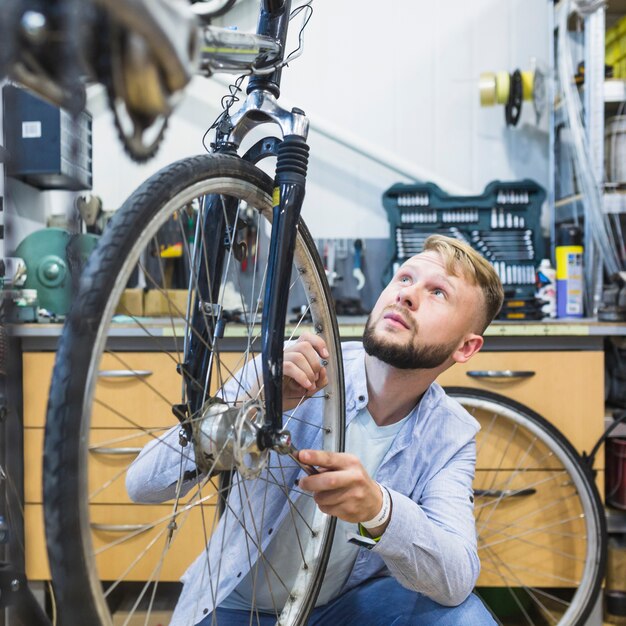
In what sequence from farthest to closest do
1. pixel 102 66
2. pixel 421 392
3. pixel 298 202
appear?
1. pixel 421 392
2. pixel 298 202
3. pixel 102 66

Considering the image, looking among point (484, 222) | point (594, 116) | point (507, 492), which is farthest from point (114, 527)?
point (594, 116)

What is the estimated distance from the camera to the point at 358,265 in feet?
6.84

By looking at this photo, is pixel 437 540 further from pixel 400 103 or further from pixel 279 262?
pixel 400 103

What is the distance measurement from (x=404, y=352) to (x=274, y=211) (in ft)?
1.16

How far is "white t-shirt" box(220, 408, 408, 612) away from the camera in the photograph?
3.32 ft

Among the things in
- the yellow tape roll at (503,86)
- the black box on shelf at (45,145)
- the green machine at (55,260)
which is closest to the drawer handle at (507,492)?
the yellow tape roll at (503,86)

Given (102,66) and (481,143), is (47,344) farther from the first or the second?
(481,143)

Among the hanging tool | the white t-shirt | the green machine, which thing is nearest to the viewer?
the green machine

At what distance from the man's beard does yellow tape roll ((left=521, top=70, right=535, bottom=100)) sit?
127cm

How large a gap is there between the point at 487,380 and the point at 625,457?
1.23 ft

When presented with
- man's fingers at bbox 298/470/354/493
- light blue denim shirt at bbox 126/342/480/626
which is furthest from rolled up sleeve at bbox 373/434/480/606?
man's fingers at bbox 298/470/354/493

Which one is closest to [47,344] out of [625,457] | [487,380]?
[487,380]

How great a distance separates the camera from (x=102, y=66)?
0.27 meters

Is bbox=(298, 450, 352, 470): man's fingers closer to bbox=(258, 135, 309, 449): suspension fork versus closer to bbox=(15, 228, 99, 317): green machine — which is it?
bbox=(258, 135, 309, 449): suspension fork
